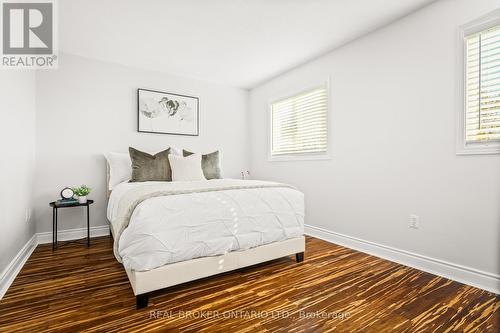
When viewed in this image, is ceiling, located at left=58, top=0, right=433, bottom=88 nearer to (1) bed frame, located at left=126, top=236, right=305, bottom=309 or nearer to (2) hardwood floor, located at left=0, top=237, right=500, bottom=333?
(1) bed frame, located at left=126, top=236, right=305, bottom=309

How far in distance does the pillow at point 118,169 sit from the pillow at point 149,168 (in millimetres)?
168

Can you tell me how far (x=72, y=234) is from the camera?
319cm

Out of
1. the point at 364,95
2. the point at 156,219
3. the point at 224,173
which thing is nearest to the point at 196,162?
the point at 224,173

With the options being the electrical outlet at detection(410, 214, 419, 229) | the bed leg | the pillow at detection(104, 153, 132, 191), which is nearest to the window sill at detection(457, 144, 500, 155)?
the electrical outlet at detection(410, 214, 419, 229)

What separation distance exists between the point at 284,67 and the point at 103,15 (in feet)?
7.52

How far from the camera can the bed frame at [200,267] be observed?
1.63 meters

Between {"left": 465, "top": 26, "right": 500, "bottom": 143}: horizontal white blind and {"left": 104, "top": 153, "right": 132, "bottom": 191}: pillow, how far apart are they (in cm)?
357

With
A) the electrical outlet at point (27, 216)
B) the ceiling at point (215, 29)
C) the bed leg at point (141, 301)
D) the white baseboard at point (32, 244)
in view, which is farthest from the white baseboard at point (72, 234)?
the ceiling at point (215, 29)

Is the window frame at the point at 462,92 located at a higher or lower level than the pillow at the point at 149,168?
higher

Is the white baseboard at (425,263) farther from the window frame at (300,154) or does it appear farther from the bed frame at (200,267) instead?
the window frame at (300,154)

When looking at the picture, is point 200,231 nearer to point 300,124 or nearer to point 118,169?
point 118,169

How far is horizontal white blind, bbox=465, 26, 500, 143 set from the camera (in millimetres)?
1907

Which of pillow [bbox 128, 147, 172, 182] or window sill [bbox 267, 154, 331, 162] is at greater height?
window sill [bbox 267, 154, 331, 162]

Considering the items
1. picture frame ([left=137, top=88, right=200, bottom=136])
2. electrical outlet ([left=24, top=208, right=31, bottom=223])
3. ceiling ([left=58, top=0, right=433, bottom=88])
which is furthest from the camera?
picture frame ([left=137, top=88, right=200, bottom=136])
